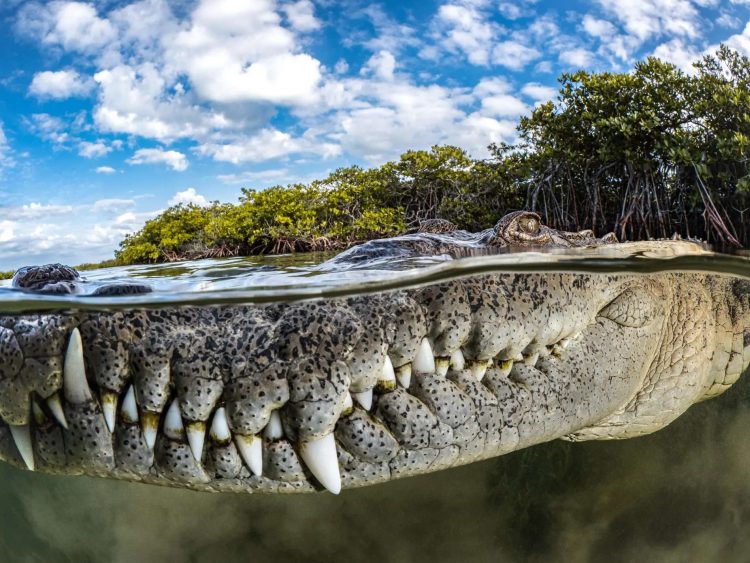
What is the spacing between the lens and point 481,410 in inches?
76.2

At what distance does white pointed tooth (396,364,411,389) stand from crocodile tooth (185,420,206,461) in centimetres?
60

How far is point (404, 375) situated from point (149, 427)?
0.78 metres

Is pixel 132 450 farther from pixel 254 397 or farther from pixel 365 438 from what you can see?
pixel 365 438

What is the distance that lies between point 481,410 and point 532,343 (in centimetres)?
42

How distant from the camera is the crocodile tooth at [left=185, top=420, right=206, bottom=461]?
161 centimetres

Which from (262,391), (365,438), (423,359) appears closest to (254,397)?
(262,391)

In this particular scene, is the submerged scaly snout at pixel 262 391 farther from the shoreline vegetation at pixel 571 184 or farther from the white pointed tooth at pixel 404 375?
the shoreline vegetation at pixel 571 184

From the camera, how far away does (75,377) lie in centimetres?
165

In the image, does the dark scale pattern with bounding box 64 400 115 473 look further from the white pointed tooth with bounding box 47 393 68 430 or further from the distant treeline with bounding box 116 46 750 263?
the distant treeline with bounding box 116 46 750 263

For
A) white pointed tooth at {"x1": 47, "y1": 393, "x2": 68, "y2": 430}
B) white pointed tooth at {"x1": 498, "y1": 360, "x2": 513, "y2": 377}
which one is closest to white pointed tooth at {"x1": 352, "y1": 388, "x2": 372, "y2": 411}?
white pointed tooth at {"x1": 498, "y1": 360, "x2": 513, "y2": 377}

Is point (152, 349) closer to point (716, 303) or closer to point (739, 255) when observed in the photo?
point (716, 303)

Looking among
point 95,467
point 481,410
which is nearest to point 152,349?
point 95,467

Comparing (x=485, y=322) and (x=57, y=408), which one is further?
(x=485, y=322)

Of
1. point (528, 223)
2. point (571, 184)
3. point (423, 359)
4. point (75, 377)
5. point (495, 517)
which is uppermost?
point (571, 184)
